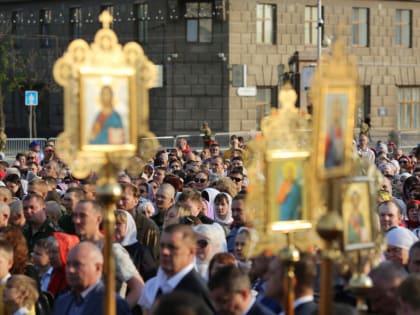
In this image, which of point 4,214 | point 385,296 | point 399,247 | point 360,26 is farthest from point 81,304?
point 360,26

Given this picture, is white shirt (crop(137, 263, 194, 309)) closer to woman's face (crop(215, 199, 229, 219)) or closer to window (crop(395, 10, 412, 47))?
woman's face (crop(215, 199, 229, 219))

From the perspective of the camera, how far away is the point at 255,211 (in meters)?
5.84

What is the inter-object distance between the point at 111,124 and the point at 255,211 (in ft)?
2.68

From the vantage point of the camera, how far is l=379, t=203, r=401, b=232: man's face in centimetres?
1112

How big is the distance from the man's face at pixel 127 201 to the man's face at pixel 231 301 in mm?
5391

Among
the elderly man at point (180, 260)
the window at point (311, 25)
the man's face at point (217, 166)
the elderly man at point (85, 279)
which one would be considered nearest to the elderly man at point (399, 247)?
the elderly man at point (180, 260)

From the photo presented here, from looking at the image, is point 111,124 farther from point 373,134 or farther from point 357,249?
point 373,134

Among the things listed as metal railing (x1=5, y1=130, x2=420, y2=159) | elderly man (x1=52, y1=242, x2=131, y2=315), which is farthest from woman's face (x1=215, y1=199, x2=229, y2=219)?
metal railing (x1=5, y1=130, x2=420, y2=159)

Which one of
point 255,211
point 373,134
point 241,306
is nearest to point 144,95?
point 255,211

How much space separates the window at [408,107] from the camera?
174 ft

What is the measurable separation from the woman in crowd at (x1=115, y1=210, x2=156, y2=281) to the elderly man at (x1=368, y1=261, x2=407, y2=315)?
3331mm

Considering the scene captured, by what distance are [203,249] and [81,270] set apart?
180 centimetres

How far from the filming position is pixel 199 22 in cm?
4806

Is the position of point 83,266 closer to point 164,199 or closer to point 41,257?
point 41,257
